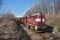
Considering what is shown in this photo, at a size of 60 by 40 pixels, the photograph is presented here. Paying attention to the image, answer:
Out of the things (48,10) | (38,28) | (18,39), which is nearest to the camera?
(18,39)

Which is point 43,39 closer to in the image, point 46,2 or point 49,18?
point 49,18

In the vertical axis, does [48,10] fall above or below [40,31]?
above

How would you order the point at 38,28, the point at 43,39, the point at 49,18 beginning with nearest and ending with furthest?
the point at 43,39
the point at 38,28
the point at 49,18

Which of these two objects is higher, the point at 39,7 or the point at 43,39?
the point at 39,7

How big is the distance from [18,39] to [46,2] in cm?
2939

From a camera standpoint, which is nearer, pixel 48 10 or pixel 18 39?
pixel 18 39

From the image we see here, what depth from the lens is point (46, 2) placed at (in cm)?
3925

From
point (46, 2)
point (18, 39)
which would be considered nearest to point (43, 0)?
point (46, 2)

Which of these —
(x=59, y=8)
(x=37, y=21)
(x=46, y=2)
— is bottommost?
(x=37, y=21)

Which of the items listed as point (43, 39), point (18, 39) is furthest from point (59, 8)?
point (18, 39)

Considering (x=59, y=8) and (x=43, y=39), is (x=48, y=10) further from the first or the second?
(x=43, y=39)

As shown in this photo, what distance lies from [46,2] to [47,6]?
1416 millimetres

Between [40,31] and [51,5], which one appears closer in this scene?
[40,31]

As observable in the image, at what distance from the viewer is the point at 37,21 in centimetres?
1836
